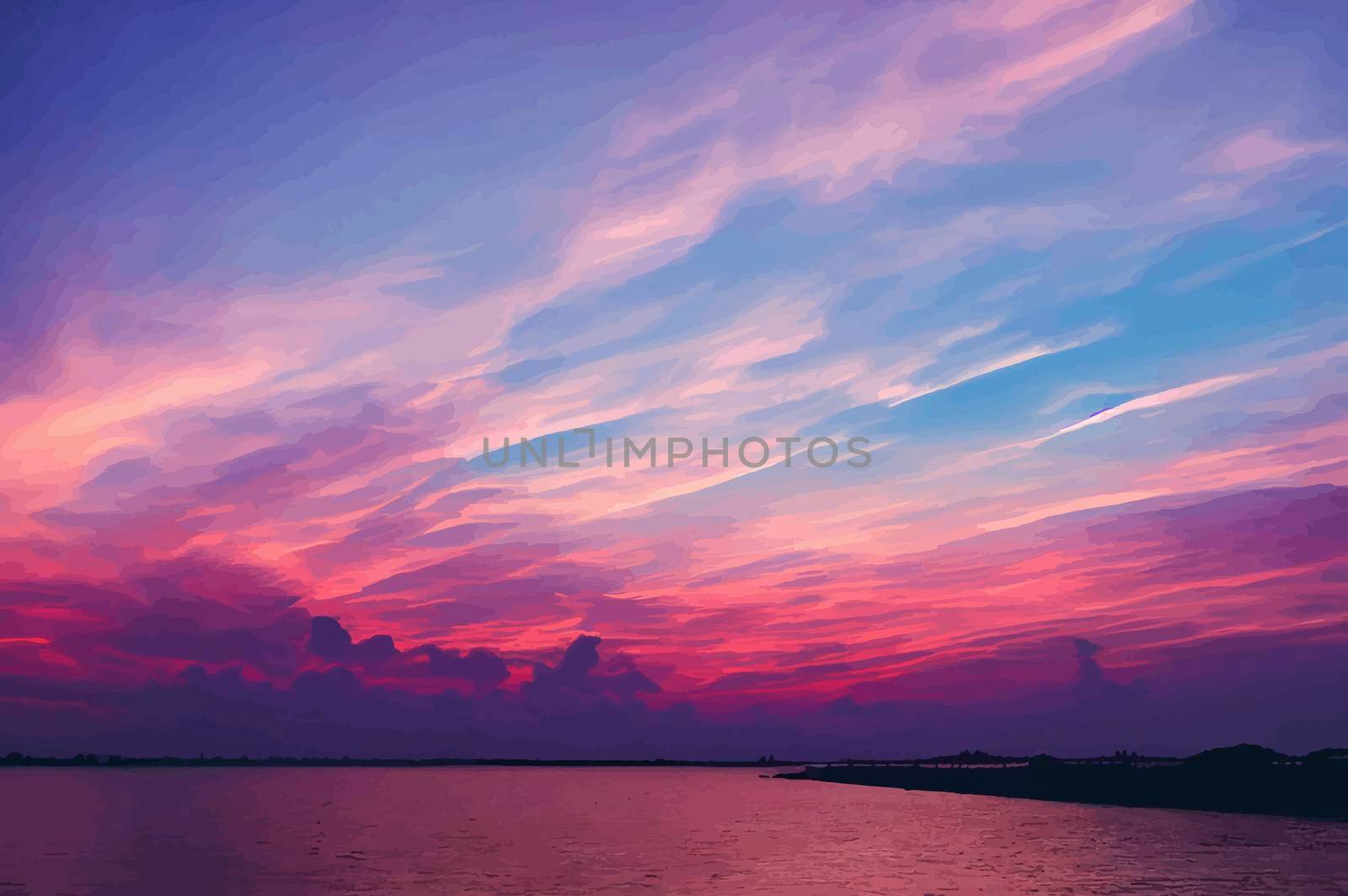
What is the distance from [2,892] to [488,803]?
106710 millimetres

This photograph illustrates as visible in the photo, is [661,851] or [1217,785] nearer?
[661,851]

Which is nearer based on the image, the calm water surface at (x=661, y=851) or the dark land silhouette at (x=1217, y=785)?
the calm water surface at (x=661, y=851)

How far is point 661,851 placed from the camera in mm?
74438

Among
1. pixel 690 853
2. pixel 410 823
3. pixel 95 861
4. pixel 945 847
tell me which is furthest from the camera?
pixel 410 823

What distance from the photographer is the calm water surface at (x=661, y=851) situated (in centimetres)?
5431

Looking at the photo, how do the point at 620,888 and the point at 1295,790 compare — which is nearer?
the point at 620,888

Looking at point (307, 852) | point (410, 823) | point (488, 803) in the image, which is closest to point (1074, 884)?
point (307, 852)

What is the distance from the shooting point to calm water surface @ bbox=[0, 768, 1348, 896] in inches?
2138

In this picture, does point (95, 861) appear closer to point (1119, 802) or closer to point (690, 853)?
point (690, 853)

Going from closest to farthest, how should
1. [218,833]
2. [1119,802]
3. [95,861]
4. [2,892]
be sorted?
1. [2,892]
2. [95,861]
3. [218,833]
4. [1119,802]

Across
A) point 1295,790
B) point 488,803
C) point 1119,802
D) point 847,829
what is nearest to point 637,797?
point 488,803

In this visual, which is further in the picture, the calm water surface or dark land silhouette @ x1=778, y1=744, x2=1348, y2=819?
dark land silhouette @ x1=778, y1=744, x2=1348, y2=819

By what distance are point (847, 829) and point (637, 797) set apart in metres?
90.0

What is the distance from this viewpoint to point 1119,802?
464 ft
